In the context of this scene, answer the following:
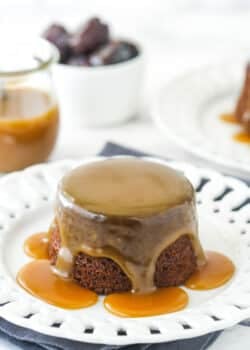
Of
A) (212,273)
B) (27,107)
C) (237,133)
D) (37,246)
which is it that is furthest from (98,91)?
(212,273)

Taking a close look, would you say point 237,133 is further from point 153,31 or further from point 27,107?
point 153,31

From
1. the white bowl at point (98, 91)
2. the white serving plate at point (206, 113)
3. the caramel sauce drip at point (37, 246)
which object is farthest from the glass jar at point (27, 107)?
the caramel sauce drip at point (37, 246)

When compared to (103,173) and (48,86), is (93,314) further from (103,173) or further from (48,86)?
(48,86)

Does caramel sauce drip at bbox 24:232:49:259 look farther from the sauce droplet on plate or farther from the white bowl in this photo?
the white bowl

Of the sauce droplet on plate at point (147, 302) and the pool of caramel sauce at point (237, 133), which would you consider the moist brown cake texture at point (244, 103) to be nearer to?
the pool of caramel sauce at point (237, 133)

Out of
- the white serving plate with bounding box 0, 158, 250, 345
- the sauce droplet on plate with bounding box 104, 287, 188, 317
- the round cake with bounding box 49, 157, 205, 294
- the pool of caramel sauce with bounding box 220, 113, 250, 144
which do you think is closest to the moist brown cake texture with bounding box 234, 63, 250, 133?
the pool of caramel sauce with bounding box 220, 113, 250, 144
